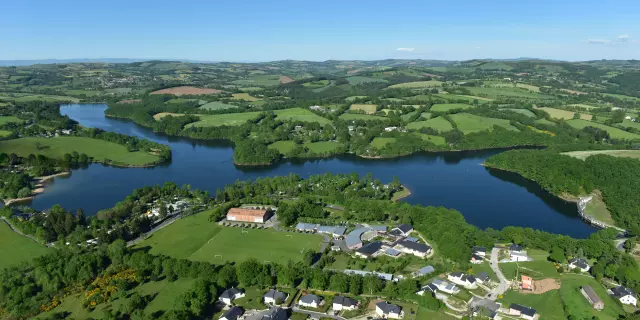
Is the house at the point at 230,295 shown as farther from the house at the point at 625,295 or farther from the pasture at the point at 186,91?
the pasture at the point at 186,91

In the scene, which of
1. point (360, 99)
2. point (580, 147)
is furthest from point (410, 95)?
point (580, 147)

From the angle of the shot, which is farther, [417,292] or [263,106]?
[263,106]

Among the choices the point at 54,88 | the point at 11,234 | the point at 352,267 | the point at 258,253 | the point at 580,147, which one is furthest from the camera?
the point at 54,88

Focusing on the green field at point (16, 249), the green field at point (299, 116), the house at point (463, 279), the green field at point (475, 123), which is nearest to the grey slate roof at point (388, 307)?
the house at point (463, 279)

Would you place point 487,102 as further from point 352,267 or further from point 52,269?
point 52,269

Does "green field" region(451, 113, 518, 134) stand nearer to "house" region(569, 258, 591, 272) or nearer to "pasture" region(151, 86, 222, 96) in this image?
"house" region(569, 258, 591, 272)
